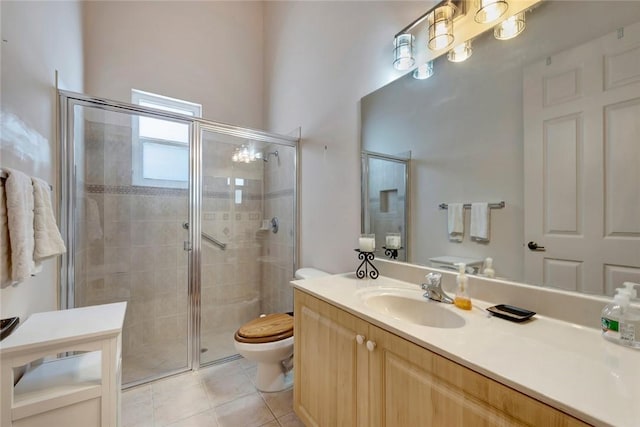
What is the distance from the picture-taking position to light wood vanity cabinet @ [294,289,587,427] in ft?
2.08

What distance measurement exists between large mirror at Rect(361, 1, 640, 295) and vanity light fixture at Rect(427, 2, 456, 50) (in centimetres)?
8

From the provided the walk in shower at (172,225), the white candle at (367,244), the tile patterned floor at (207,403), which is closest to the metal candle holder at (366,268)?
the white candle at (367,244)

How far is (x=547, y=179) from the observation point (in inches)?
38.9

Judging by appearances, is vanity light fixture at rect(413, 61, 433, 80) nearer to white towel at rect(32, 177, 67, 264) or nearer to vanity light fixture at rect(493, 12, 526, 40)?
vanity light fixture at rect(493, 12, 526, 40)

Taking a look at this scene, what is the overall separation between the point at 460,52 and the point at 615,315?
1.19 meters

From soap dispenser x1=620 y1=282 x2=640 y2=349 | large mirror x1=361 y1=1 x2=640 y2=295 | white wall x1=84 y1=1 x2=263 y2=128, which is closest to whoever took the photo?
soap dispenser x1=620 y1=282 x2=640 y2=349

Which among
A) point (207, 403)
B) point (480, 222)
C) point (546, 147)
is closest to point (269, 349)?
point (207, 403)

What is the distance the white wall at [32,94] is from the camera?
103cm

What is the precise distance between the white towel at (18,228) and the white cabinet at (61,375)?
0.27m

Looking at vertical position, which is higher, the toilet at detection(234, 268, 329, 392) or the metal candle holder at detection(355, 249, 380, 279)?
the metal candle holder at detection(355, 249, 380, 279)

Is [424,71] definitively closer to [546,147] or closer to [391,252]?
[546,147]

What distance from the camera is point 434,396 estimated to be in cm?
77

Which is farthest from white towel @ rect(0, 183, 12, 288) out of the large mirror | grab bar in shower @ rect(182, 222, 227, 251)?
the large mirror

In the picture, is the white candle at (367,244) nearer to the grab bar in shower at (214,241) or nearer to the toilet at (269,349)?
the toilet at (269,349)
